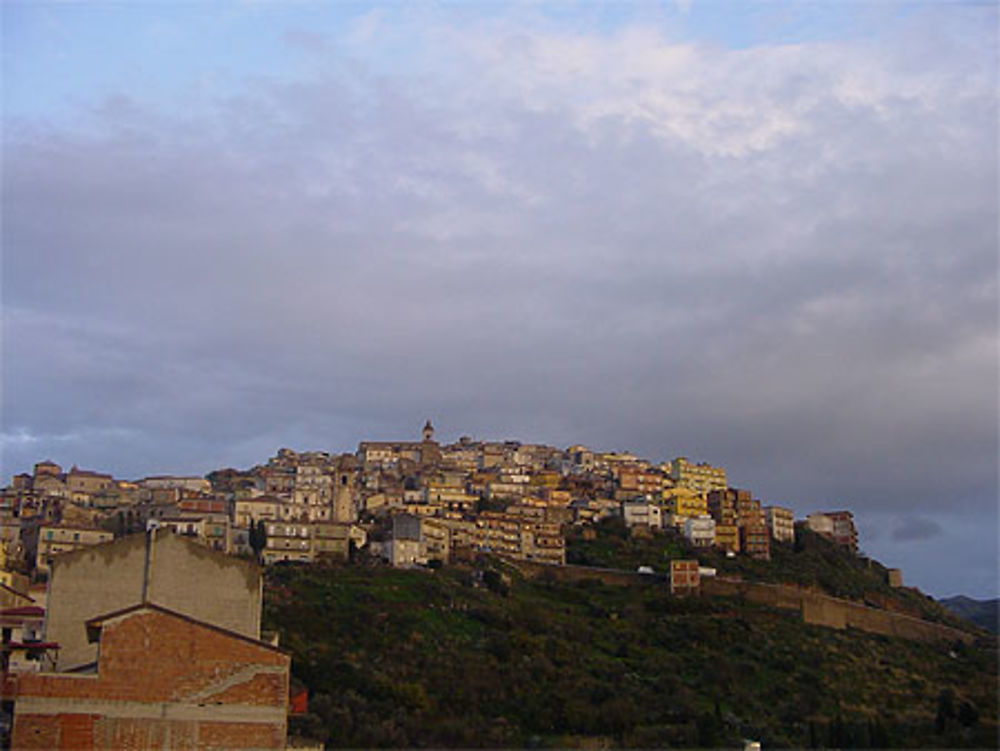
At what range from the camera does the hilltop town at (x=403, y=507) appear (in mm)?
81562

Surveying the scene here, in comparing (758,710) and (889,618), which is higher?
(889,618)

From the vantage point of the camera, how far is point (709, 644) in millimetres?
67812

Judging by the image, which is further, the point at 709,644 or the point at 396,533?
the point at 396,533

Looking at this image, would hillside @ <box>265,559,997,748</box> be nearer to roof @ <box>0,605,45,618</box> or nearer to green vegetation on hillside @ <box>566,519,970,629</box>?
green vegetation on hillside @ <box>566,519,970,629</box>

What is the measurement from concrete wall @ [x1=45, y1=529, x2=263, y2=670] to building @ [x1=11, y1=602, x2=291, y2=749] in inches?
187

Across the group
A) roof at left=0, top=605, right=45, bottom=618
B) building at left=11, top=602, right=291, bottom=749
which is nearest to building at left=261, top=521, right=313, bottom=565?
roof at left=0, top=605, right=45, bottom=618

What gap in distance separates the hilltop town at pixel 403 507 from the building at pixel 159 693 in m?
46.5

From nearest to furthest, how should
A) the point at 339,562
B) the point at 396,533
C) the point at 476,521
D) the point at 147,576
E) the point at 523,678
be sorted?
the point at 147,576 → the point at 523,678 → the point at 339,562 → the point at 396,533 → the point at 476,521

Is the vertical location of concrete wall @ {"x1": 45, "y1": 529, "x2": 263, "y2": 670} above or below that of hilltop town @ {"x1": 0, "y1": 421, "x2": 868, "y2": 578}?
below

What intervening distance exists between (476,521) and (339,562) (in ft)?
64.0

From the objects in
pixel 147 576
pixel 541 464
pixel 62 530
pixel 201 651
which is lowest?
pixel 201 651

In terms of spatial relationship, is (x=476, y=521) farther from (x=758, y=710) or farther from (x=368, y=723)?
(x=368, y=723)

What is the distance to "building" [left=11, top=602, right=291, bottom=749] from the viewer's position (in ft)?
84.4

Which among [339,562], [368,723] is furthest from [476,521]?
[368,723]
